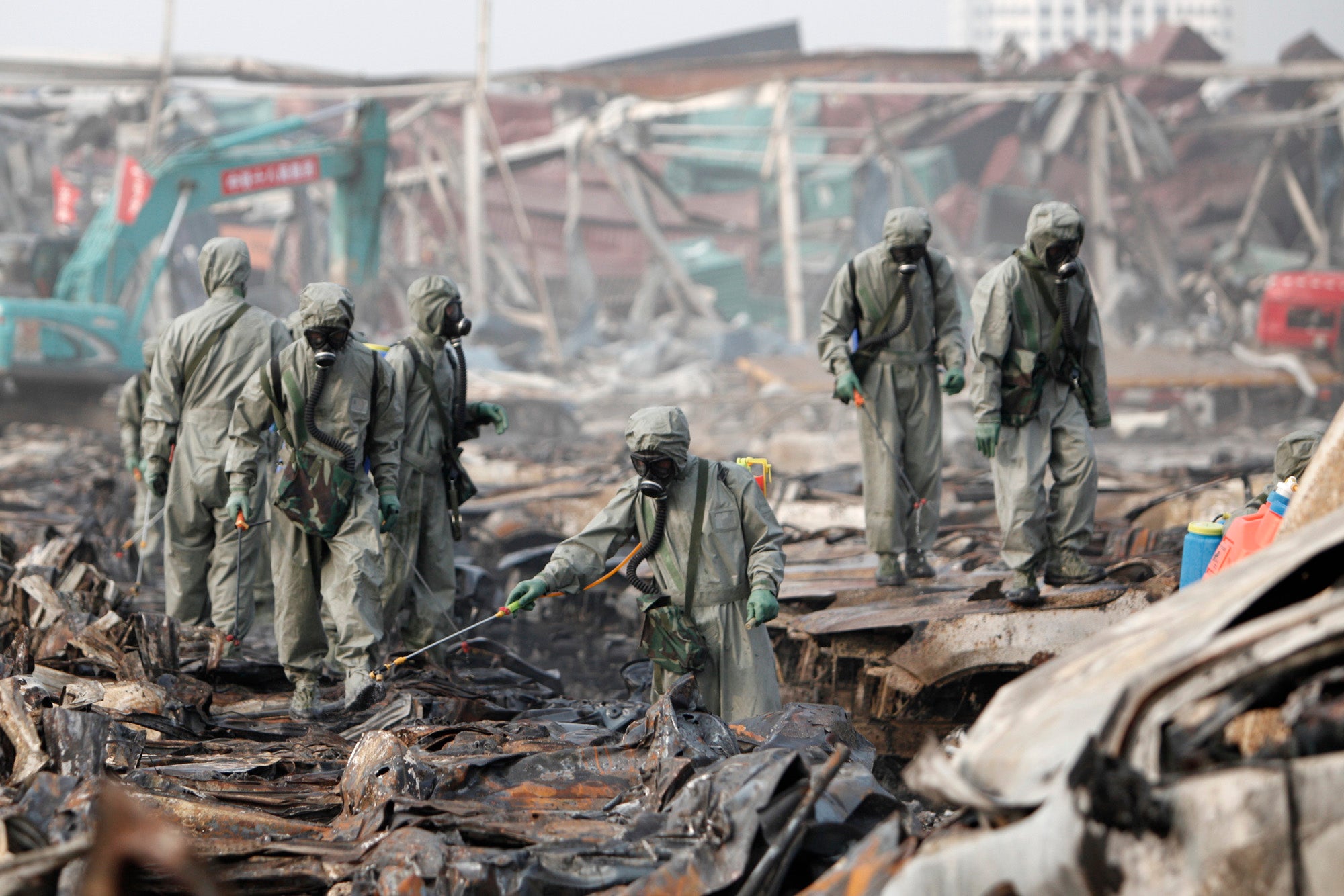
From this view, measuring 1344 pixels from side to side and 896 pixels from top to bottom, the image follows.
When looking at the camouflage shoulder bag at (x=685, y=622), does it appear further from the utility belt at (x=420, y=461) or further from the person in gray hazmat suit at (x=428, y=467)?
the utility belt at (x=420, y=461)

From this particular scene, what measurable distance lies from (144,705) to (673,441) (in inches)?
88.3

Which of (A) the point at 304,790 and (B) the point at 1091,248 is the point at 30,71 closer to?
(B) the point at 1091,248

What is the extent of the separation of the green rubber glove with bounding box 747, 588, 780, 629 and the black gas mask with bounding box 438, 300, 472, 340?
8.17 ft

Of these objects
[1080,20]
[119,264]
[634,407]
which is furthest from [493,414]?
[1080,20]

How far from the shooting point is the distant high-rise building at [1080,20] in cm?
7581

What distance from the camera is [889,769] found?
18.1ft

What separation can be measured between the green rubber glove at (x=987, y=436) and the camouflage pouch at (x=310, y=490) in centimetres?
281

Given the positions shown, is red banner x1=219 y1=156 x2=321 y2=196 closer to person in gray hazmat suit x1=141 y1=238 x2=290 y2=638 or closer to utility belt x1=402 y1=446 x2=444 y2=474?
person in gray hazmat suit x1=141 y1=238 x2=290 y2=638

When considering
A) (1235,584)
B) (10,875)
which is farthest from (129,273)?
(1235,584)

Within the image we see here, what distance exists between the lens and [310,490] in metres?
5.52

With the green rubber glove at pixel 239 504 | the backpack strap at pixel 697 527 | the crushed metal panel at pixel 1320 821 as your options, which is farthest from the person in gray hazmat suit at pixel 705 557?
the crushed metal panel at pixel 1320 821

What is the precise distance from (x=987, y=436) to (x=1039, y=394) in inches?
12.3

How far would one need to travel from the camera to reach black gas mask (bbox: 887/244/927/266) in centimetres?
619

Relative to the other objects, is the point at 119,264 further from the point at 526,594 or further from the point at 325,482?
the point at 526,594
